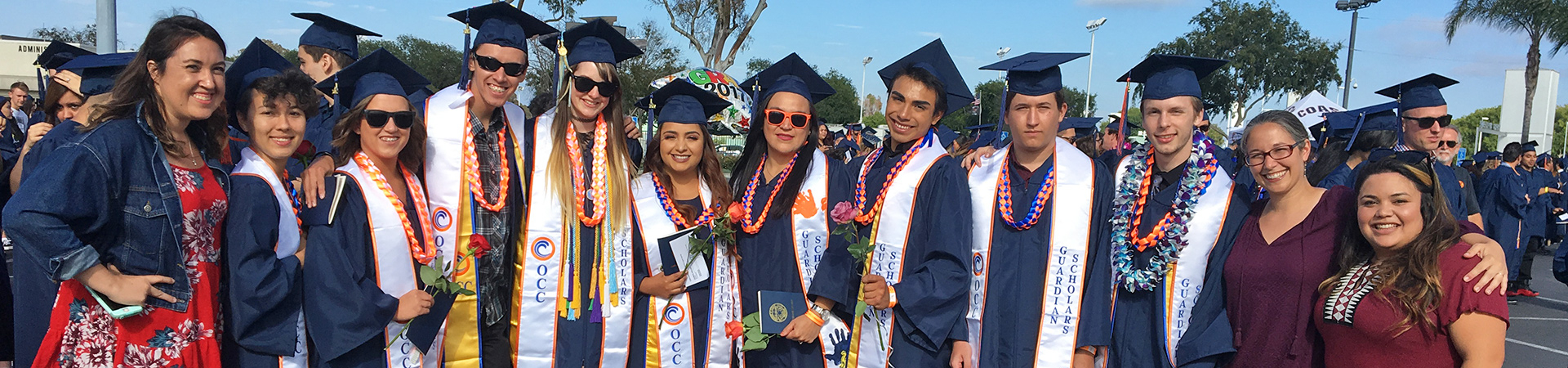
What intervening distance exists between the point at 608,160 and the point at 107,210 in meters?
1.62

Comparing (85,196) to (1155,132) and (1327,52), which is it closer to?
(1155,132)

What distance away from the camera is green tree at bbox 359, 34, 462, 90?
44.2 metres

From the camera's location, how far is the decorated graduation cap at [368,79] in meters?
3.12

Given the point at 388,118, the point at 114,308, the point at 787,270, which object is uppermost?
the point at 388,118

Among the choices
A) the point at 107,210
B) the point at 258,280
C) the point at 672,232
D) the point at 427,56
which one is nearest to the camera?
the point at 107,210

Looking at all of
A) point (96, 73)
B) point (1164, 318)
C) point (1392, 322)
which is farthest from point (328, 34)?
point (1392, 322)

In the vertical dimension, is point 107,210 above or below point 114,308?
above

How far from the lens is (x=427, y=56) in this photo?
161ft

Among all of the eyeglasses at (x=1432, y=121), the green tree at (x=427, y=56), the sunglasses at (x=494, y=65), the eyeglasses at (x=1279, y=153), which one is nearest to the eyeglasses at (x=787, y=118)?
the sunglasses at (x=494, y=65)

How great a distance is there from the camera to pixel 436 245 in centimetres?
319

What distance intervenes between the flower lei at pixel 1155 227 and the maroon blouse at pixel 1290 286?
0.23 meters

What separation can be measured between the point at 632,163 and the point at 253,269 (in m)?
1.44

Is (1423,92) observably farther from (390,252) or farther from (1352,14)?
(1352,14)

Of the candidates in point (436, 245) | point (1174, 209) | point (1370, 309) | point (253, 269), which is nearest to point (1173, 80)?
point (1174, 209)
